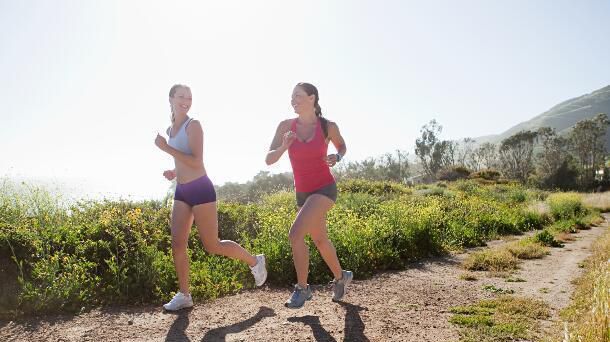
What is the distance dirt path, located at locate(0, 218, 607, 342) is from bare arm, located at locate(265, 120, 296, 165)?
4.83ft

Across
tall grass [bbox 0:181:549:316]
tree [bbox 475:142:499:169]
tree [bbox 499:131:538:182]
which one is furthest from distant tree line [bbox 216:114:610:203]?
tall grass [bbox 0:181:549:316]

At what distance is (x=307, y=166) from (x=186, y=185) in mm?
1125

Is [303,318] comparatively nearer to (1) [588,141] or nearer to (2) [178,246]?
(2) [178,246]

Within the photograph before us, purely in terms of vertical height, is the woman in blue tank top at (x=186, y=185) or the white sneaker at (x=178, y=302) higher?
the woman in blue tank top at (x=186, y=185)

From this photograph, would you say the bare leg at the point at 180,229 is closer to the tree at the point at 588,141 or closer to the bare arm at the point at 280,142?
the bare arm at the point at 280,142

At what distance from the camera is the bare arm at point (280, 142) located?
3.88 meters

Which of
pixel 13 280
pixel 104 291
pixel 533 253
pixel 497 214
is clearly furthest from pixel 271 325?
pixel 497 214

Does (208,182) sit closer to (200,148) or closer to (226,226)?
(200,148)

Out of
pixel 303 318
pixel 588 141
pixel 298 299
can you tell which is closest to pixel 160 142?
pixel 298 299

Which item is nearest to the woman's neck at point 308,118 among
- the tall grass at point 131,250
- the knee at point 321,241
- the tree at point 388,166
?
the knee at point 321,241

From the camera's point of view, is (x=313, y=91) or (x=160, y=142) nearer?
(x=160, y=142)

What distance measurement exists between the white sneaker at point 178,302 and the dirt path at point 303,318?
7cm

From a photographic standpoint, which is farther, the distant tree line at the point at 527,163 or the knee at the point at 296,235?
the distant tree line at the point at 527,163

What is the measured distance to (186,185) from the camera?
4.09m
